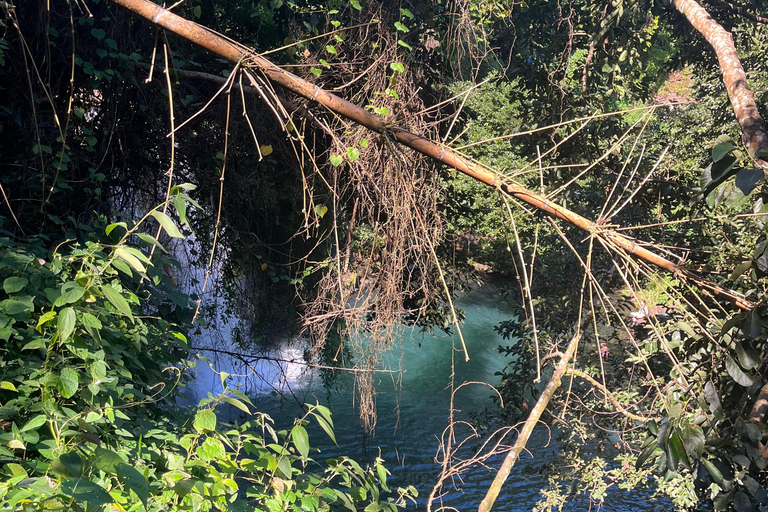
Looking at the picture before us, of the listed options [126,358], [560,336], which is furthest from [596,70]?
[126,358]

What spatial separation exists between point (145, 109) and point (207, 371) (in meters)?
4.59

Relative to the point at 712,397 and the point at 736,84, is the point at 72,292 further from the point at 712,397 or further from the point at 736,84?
the point at 736,84

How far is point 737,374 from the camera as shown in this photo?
2.00 m

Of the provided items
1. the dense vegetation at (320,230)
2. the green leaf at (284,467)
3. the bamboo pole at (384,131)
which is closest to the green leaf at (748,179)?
the dense vegetation at (320,230)

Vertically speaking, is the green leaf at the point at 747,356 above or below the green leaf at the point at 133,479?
above

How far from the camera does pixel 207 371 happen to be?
24.2 feet

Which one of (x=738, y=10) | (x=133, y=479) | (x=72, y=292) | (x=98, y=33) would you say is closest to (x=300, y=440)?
(x=133, y=479)

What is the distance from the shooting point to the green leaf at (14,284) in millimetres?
1947

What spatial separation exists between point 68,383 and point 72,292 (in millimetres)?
271

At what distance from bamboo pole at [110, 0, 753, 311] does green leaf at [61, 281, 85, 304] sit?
0.90 meters

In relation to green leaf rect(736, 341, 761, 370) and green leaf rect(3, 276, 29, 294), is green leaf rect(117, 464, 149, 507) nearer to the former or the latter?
green leaf rect(3, 276, 29, 294)

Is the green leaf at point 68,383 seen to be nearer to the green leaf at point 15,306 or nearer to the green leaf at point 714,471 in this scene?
the green leaf at point 15,306

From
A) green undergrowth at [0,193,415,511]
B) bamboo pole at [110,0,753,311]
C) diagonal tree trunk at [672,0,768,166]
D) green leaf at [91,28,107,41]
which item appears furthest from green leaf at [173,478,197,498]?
green leaf at [91,28,107,41]

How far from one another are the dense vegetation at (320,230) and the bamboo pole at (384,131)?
37mm
